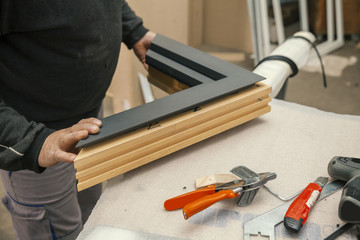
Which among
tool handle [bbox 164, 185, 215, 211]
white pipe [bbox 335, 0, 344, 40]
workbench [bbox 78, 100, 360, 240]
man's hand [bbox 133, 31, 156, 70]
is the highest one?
man's hand [bbox 133, 31, 156, 70]

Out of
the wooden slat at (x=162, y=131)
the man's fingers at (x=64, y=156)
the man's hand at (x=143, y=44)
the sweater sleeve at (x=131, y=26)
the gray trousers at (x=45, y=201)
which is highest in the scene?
the sweater sleeve at (x=131, y=26)

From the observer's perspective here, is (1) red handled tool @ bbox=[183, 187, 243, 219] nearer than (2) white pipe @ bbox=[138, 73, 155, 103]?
Yes

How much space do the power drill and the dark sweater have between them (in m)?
0.52

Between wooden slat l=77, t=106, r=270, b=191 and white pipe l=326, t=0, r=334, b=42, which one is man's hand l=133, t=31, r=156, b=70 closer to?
wooden slat l=77, t=106, r=270, b=191

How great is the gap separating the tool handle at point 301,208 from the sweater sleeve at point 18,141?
0.45 metres

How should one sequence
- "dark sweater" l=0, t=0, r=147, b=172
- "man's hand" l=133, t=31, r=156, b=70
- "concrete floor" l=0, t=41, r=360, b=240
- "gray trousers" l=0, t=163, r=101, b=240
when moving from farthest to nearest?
"concrete floor" l=0, t=41, r=360, b=240
"man's hand" l=133, t=31, r=156, b=70
"gray trousers" l=0, t=163, r=101, b=240
"dark sweater" l=0, t=0, r=147, b=172

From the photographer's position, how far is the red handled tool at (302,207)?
1.80 ft

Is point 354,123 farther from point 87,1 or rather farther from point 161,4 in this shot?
point 161,4

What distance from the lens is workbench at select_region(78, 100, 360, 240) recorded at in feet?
1.86

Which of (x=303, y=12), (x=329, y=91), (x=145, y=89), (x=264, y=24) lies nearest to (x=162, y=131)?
(x=145, y=89)

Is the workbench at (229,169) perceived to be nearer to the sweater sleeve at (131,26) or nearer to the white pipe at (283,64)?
the white pipe at (283,64)

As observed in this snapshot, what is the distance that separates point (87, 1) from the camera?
0.72 meters

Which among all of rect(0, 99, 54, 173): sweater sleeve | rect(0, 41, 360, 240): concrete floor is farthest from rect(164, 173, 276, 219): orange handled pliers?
rect(0, 41, 360, 240): concrete floor

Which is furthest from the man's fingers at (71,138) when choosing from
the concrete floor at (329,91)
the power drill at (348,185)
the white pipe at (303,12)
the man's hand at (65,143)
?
the white pipe at (303,12)
